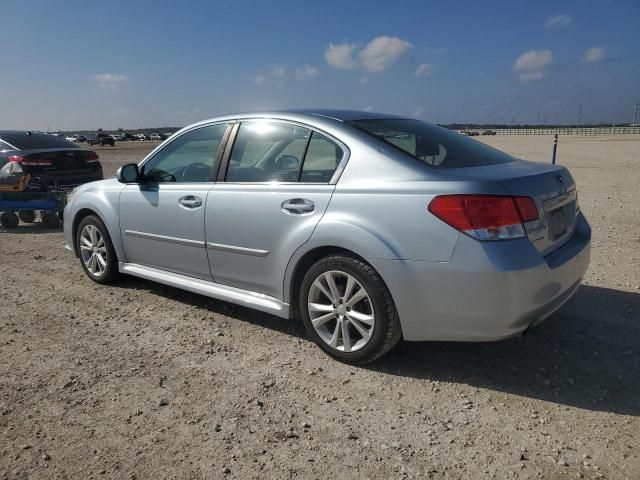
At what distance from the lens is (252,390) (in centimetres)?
317

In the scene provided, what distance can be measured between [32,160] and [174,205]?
5.99 meters

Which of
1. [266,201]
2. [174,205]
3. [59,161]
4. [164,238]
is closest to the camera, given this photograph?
[266,201]

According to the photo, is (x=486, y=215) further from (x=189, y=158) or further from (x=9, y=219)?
(x=9, y=219)

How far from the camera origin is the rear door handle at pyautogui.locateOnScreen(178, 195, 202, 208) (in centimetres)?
411

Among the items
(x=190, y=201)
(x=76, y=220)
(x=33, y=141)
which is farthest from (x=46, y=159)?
(x=190, y=201)

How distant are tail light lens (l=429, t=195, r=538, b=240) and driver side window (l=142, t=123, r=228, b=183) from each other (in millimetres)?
2043

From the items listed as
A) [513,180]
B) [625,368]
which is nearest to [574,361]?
[625,368]

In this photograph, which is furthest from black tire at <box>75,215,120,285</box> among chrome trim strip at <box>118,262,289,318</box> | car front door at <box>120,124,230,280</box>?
car front door at <box>120,124,230,280</box>

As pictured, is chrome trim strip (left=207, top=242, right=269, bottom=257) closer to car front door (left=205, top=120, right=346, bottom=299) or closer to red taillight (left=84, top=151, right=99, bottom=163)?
car front door (left=205, top=120, right=346, bottom=299)

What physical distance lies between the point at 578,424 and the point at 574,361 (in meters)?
0.76

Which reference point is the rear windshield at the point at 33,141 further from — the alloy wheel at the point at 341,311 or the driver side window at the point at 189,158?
the alloy wheel at the point at 341,311

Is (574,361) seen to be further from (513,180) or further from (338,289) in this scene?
(338,289)

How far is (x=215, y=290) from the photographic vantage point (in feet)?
13.6

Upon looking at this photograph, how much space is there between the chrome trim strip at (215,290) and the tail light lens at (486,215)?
140cm
